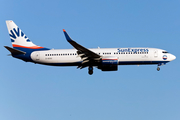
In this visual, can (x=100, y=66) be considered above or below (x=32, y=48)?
below

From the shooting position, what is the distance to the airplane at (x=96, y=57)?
50.8 m

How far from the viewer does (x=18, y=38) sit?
56094 mm

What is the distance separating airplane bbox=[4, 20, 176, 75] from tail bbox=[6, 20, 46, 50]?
43.8 inches

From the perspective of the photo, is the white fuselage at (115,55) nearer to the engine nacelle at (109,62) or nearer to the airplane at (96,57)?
the airplane at (96,57)

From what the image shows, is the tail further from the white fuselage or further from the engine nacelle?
the engine nacelle

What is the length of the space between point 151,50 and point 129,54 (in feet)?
13.7

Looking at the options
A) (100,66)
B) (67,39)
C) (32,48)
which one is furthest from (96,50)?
(32,48)

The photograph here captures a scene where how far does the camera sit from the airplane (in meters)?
50.8

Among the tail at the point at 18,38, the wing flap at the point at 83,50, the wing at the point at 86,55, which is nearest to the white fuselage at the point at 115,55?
the wing at the point at 86,55

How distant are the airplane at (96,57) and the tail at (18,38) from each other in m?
1.11

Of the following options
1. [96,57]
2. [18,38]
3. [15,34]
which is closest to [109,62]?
[96,57]

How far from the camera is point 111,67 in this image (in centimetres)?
5138

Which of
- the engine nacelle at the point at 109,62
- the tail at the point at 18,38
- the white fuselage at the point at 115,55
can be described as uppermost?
the tail at the point at 18,38

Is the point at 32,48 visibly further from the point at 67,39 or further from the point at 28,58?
the point at 67,39
